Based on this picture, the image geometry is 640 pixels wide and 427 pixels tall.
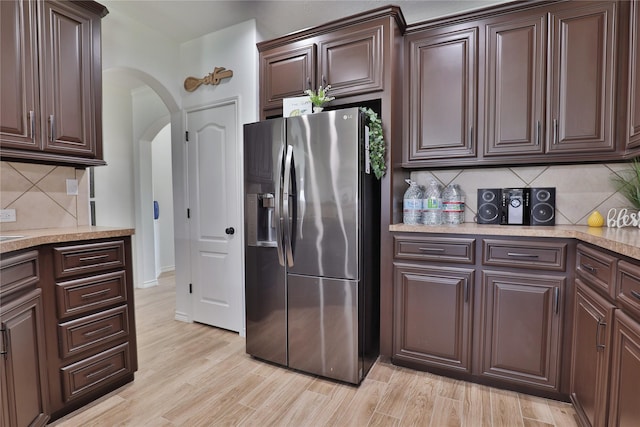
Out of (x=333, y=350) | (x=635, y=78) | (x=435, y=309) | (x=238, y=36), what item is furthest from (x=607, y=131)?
(x=238, y=36)

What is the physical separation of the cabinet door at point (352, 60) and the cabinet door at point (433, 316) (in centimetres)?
131

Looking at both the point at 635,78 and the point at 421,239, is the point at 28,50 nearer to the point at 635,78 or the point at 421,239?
the point at 421,239

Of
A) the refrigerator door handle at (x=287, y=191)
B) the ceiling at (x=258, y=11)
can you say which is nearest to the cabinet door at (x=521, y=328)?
the refrigerator door handle at (x=287, y=191)

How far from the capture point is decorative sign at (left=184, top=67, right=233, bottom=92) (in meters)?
2.84

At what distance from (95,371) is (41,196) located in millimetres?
1220

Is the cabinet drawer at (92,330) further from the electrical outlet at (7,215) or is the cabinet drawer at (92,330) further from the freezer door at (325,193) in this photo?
the freezer door at (325,193)

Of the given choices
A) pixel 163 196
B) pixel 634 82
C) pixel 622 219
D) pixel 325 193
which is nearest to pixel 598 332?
pixel 622 219

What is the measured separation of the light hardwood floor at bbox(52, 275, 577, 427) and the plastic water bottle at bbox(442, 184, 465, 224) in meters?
1.10

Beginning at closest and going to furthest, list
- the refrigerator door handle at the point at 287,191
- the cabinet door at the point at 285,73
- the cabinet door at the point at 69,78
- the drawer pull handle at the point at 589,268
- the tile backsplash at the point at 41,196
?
the drawer pull handle at the point at 589,268, the cabinet door at the point at 69,78, the tile backsplash at the point at 41,196, the refrigerator door handle at the point at 287,191, the cabinet door at the point at 285,73

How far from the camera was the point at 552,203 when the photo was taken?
2219mm

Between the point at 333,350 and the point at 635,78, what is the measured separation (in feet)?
7.67

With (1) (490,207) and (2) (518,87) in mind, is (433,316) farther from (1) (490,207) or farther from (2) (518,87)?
(2) (518,87)

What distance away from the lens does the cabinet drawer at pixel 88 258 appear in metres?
1.67

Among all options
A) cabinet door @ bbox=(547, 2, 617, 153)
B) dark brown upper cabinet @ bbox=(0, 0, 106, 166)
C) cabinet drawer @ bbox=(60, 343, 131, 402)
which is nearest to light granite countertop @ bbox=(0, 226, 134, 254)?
dark brown upper cabinet @ bbox=(0, 0, 106, 166)
